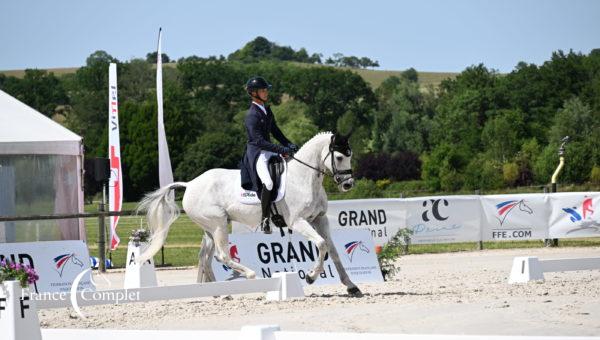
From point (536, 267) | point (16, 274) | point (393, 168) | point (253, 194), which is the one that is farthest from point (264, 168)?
point (393, 168)

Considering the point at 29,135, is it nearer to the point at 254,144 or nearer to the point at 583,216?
the point at 254,144

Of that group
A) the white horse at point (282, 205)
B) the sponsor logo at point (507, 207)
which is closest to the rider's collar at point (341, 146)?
the white horse at point (282, 205)

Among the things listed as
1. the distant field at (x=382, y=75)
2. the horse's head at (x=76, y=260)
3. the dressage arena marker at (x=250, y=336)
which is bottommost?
the horse's head at (x=76, y=260)

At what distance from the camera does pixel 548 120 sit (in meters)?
85.6

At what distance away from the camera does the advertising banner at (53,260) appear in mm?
14453

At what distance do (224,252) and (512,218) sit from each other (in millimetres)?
12654

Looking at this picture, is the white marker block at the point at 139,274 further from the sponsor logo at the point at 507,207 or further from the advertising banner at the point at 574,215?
the advertising banner at the point at 574,215

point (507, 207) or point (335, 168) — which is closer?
point (335, 168)

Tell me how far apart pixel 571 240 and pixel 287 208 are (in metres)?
15.9

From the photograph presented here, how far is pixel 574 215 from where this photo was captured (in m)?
24.5

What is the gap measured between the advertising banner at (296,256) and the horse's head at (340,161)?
1774 mm

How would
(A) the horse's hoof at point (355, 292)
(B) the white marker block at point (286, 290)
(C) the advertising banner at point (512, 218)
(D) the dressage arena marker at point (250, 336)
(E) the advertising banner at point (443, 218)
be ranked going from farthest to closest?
(C) the advertising banner at point (512, 218) < (E) the advertising banner at point (443, 218) < (A) the horse's hoof at point (355, 292) < (B) the white marker block at point (286, 290) < (D) the dressage arena marker at point (250, 336)

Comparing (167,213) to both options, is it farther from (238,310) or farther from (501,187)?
(501,187)

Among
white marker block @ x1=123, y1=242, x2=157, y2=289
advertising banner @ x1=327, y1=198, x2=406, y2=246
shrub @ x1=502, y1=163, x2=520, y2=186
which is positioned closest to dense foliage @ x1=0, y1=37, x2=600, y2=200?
shrub @ x1=502, y1=163, x2=520, y2=186
